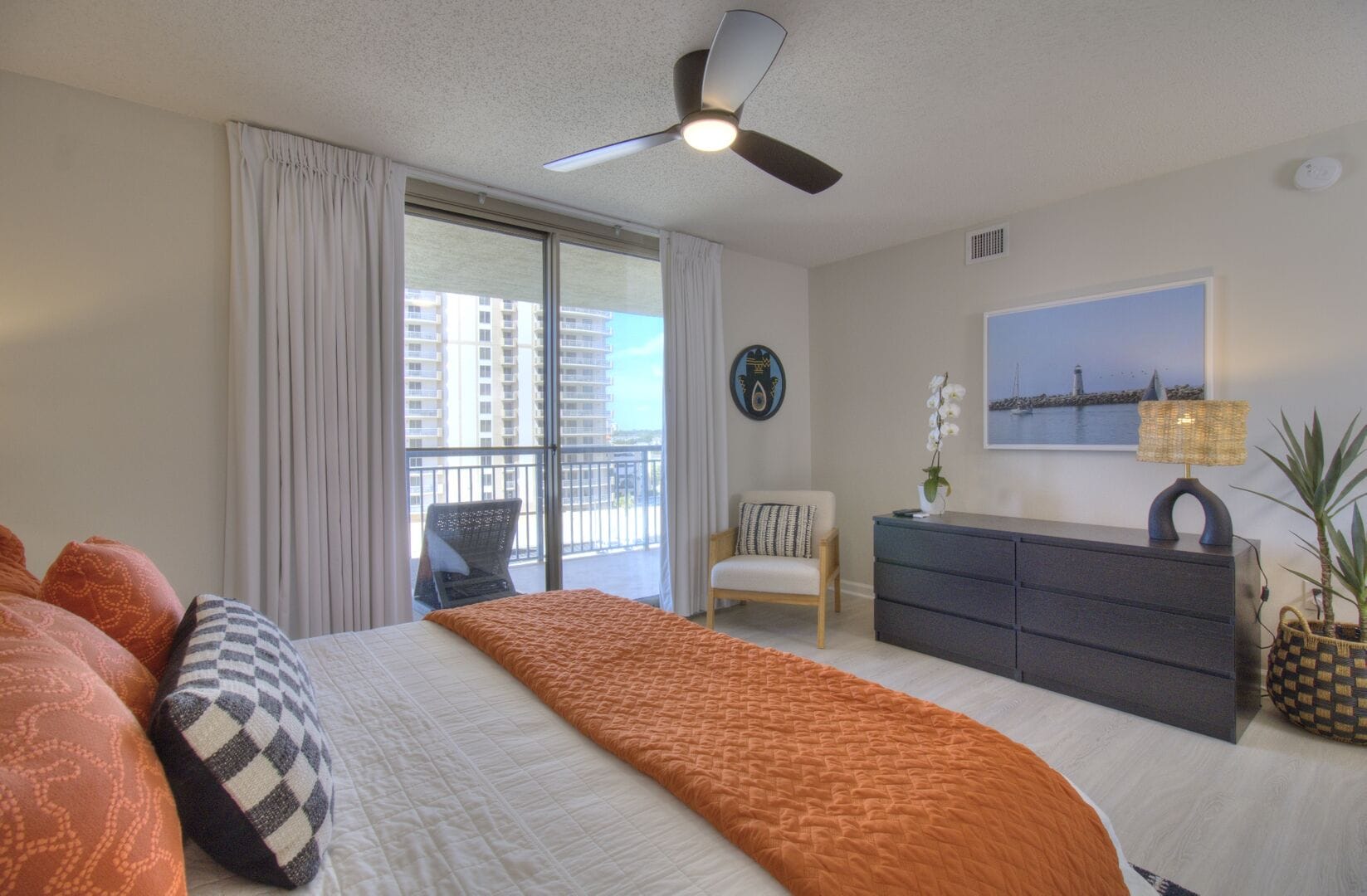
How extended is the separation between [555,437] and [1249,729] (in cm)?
345

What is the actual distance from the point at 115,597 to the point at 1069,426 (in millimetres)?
3941

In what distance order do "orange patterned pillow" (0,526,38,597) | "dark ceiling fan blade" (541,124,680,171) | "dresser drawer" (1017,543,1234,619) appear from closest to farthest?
"orange patterned pillow" (0,526,38,597) < "dark ceiling fan blade" (541,124,680,171) < "dresser drawer" (1017,543,1234,619)

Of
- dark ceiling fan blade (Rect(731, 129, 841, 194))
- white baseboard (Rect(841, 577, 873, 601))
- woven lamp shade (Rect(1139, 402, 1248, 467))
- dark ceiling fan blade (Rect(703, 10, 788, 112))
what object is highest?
dark ceiling fan blade (Rect(703, 10, 788, 112))

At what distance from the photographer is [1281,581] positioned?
9.21ft

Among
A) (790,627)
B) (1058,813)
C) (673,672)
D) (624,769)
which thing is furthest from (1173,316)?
(624,769)

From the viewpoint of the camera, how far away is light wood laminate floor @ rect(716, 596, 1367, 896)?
1.75 metres

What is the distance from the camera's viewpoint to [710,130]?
209 centimetres

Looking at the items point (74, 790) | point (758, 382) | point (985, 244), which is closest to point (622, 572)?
point (758, 382)

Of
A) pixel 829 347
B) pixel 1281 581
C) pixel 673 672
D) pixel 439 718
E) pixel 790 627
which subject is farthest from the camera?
pixel 829 347

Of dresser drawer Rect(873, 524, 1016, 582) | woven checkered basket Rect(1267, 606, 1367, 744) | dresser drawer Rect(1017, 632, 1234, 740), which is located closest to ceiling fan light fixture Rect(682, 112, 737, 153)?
dresser drawer Rect(873, 524, 1016, 582)

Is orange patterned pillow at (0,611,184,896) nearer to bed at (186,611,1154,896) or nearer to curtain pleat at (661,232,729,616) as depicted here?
bed at (186,611,1154,896)

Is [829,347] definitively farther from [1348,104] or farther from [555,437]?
[1348,104]

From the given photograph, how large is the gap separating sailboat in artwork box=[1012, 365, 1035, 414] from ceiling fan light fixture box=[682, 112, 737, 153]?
7.85 ft

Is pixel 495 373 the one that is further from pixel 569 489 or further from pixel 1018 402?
pixel 1018 402
